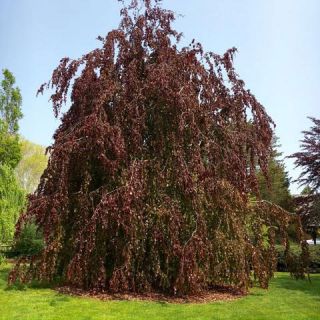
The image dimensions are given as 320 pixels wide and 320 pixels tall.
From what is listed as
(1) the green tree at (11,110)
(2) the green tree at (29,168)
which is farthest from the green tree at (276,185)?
(2) the green tree at (29,168)

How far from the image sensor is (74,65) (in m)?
9.24

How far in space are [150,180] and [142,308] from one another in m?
2.53

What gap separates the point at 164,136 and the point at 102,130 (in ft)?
4.53

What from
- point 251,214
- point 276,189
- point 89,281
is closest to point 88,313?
point 89,281

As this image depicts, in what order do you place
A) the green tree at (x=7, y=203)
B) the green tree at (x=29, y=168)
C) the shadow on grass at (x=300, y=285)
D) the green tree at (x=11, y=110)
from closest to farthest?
the shadow on grass at (x=300, y=285), the green tree at (x=7, y=203), the green tree at (x=11, y=110), the green tree at (x=29, y=168)

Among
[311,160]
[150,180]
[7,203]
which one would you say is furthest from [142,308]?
[311,160]

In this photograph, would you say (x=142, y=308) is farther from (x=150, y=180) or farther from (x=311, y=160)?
(x=311, y=160)

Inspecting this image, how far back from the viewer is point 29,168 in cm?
3219

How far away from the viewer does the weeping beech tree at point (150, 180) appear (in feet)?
25.5

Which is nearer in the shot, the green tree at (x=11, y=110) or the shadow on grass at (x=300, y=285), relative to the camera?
the shadow on grass at (x=300, y=285)

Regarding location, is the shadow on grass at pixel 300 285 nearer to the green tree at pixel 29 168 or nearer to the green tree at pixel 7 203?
the green tree at pixel 7 203

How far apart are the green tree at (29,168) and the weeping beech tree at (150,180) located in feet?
77.5

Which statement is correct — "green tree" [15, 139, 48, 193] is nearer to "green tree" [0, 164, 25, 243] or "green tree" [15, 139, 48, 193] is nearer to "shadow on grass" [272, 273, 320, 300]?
"green tree" [0, 164, 25, 243]

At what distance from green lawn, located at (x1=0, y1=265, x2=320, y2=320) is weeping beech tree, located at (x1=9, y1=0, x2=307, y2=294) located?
0.51 meters
